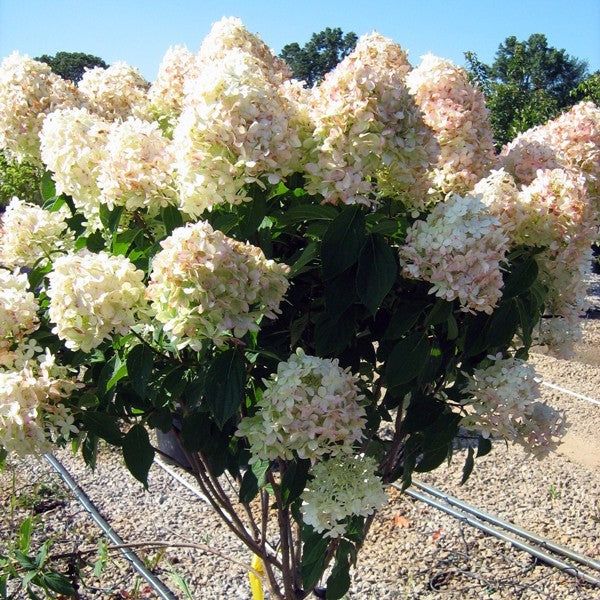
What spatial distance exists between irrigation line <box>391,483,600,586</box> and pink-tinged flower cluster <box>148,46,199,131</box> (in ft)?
7.77

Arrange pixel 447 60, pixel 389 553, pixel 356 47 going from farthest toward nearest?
pixel 389 553 → pixel 447 60 → pixel 356 47

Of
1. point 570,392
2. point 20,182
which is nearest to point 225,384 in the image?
point 570,392

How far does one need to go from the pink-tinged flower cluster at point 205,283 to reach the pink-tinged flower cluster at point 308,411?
0.14 meters

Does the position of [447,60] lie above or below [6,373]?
above

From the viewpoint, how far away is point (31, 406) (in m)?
1.21

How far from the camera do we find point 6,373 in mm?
1220

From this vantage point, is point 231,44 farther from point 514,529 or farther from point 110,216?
point 514,529

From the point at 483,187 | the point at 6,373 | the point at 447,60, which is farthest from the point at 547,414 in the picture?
the point at 6,373

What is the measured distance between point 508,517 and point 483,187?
2.46 meters

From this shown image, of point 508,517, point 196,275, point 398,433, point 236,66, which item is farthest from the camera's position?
point 508,517

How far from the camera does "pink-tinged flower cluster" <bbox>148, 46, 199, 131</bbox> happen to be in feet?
5.41

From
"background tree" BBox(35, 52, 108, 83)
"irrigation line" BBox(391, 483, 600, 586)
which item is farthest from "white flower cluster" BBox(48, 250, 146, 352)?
"background tree" BBox(35, 52, 108, 83)

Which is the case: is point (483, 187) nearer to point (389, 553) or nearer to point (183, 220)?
point (183, 220)

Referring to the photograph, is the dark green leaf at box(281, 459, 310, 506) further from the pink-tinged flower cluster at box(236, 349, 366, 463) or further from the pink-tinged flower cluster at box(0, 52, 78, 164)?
the pink-tinged flower cluster at box(0, 52, 78, 164)
